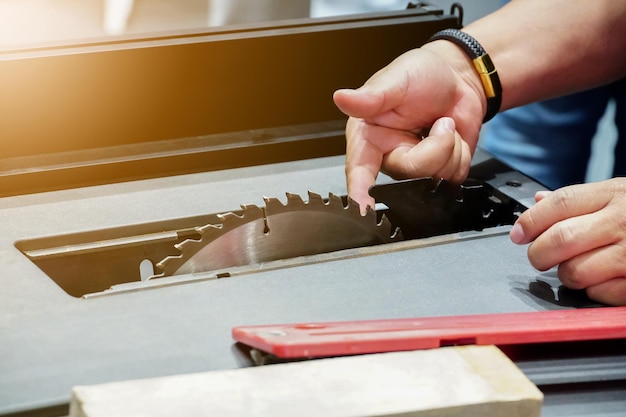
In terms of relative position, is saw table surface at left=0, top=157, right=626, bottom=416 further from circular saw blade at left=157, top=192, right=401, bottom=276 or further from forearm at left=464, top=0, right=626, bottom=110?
forearm at left=464, top=0, right=626, bottom=110

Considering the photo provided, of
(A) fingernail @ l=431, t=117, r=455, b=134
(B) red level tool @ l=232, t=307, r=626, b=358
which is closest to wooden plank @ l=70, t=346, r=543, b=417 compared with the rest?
(B) red level tool @ l=232, t=307, r=626, b=358

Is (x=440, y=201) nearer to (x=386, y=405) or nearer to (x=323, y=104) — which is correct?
(x=323, y=104)

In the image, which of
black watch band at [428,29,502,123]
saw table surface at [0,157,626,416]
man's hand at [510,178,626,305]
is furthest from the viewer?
black watch band at [428,29,502,123]

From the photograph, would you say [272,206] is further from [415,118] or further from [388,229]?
[415,118]

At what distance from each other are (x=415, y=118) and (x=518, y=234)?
0.29 metres

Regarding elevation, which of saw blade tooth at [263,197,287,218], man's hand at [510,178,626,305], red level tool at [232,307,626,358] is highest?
saw blade tooth at [263,197,287,218]

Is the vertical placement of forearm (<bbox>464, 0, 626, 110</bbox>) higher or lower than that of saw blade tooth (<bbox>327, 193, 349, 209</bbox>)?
higher

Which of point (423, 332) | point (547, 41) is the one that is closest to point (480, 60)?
point (547, 41)

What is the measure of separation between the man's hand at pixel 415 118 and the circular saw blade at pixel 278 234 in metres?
0.07

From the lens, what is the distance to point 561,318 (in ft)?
2.06

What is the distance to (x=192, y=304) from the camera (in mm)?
672

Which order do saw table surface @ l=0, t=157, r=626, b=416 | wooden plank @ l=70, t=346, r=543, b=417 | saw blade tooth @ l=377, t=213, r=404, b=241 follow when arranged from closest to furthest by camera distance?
1. wooden plank @ l=70, t=346, r=543, b=417
2. saw table surface @ l=0, t=157, r=626, b=416
3. saw blade tooth @ l=377, t=213, r=404, b=241

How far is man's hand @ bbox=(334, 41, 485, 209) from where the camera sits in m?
0.93

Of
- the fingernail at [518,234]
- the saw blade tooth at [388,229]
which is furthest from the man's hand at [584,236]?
the saw blade tooth at [388,229]
